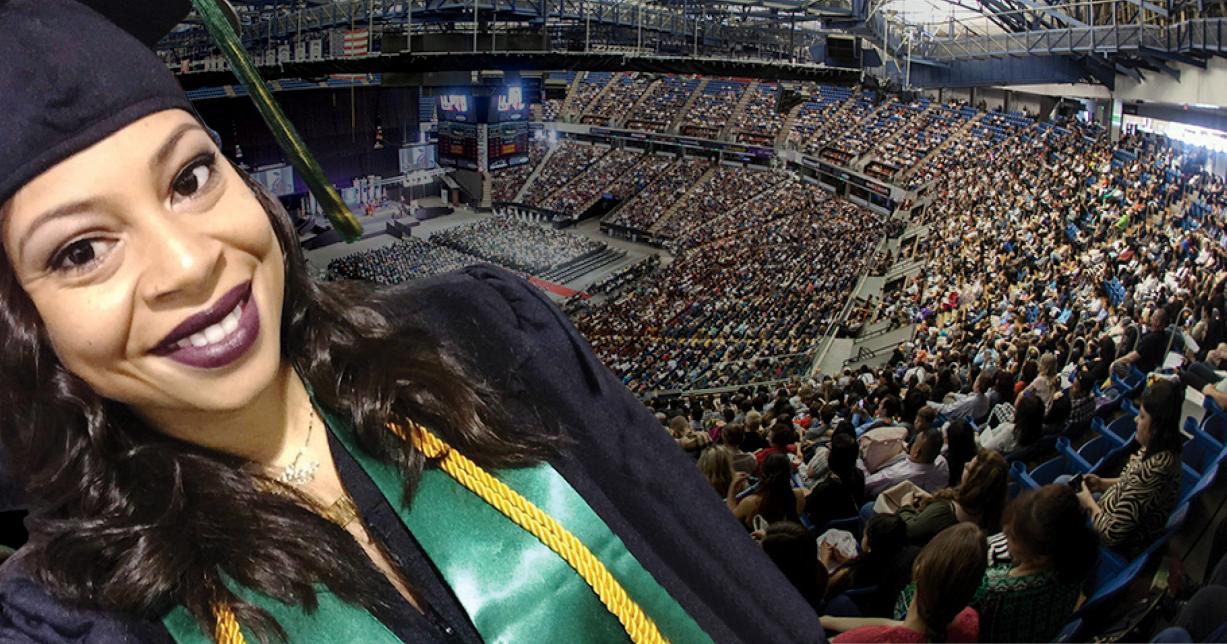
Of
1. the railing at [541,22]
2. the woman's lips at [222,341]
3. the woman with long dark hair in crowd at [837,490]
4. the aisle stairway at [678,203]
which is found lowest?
the aisle stairway at [678,203]

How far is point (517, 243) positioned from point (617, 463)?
89.2 feet

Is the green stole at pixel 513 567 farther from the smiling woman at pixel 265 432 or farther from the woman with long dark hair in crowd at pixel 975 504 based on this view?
the woman with long dark hair in crowd at pixel 975 504

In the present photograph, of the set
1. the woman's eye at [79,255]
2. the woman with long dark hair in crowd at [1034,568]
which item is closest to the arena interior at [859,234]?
the woman with long dark hair in crowd at [1034,568]

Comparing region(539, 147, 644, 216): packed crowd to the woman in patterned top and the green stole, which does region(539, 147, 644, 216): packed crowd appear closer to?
the woman in patterned top

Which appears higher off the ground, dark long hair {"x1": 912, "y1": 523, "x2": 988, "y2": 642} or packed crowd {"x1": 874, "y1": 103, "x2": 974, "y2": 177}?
packed crowd {"x1": 874, "y1": 103, "x2": 974, "y2": 177}

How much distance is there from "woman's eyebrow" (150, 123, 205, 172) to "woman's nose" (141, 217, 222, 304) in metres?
0.05

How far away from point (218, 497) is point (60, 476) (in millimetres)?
130

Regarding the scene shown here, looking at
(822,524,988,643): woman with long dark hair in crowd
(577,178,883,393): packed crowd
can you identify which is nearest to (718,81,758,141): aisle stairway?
(577,178,883,393): packed crowd

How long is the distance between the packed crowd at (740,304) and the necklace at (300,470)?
10069 mm

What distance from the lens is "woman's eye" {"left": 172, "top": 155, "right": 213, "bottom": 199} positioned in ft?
2.88

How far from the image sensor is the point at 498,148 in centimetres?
2505

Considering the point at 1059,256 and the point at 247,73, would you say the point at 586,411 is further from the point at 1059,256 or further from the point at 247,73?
the point at 1059,256

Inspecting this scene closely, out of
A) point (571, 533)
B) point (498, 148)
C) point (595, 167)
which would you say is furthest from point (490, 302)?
point (595, 167)

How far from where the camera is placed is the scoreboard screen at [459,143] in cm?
2420
